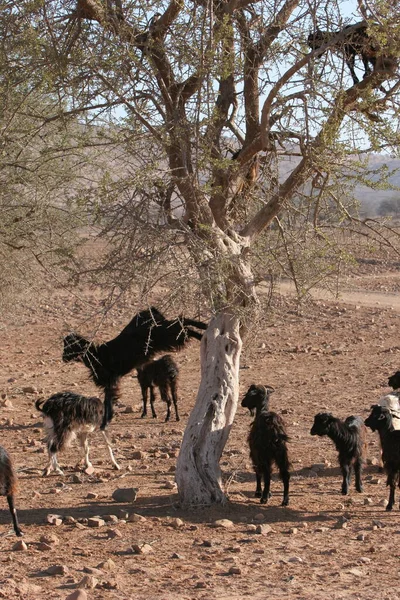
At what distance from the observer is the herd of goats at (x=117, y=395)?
800 cm

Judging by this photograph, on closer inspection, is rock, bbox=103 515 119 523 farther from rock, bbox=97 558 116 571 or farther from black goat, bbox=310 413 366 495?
black goat, bbox=310 413 366 495

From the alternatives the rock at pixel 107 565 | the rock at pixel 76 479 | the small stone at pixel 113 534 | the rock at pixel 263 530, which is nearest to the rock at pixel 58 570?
the rock at pixel 107 565

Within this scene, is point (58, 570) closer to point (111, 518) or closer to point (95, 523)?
point (95, 523)

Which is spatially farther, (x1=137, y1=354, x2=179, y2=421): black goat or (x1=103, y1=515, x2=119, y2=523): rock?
(x1=137, y1=354, x2=179, y2=421): black goat

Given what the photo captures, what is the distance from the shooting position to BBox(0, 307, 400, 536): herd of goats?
8.00 meters

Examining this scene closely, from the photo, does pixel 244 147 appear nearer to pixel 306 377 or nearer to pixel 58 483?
pixel 58 483

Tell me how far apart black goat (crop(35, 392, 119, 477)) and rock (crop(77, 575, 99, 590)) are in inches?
135

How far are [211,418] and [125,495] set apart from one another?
109cm

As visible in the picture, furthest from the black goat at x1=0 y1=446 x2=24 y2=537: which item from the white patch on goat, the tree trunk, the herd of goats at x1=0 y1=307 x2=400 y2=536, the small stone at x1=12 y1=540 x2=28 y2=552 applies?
the white patch on goat

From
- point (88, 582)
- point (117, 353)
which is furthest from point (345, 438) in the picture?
point (88, 582)

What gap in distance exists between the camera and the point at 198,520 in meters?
7.65

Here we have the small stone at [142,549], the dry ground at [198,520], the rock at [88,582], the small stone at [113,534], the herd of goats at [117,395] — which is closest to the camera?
the rock at [88,582]

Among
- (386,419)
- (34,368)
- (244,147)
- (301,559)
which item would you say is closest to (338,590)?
(301,559)

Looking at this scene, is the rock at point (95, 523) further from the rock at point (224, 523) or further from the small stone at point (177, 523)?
the rock at point (224, 523)
